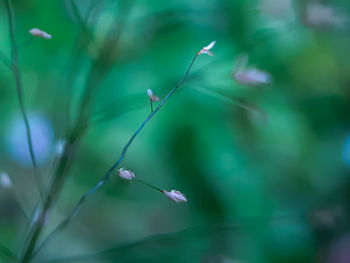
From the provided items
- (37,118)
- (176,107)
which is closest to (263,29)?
(176,107)

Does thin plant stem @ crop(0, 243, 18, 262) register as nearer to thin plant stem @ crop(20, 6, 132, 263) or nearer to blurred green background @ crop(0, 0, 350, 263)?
thin plant stem @ crop(20, 6, 132, 263)

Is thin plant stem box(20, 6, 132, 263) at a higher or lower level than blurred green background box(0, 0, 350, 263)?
higher

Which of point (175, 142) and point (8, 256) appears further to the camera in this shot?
point (175, 142)

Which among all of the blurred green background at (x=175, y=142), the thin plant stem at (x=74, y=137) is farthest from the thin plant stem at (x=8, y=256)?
the blurred green background at (x=175, y=142)

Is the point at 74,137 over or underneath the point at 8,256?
over

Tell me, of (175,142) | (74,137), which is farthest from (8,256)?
(175,142)

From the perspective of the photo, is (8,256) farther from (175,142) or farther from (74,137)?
(175,142)

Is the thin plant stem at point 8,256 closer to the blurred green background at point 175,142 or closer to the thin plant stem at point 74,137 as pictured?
the thin plant stem at point 74,137

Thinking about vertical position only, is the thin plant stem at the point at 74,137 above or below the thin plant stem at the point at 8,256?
above

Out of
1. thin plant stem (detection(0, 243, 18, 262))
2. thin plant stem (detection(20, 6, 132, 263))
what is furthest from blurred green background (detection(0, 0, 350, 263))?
thin plant stem (detection(0, 243, 18, 262))
